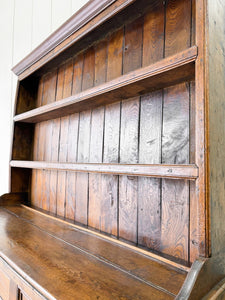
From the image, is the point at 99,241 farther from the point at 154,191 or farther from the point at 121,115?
the point at 121,115

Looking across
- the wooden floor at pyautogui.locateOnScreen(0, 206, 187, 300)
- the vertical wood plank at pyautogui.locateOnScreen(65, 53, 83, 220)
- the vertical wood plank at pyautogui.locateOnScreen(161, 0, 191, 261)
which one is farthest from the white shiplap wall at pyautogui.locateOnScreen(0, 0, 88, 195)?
the wooden floor at pyautogui.locateOnScreen(0, 206, 187, 300)

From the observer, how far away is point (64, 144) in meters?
1.46

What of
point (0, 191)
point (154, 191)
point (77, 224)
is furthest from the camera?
point (0, 191)

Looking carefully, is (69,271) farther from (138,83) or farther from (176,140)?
(138,83)

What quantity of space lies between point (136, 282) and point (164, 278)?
91 millimetres

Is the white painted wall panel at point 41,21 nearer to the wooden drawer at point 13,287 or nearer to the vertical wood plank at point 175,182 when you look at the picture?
the vertical wood plank at point 175,182

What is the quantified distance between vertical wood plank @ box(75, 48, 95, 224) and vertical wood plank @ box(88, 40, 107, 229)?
0.04 m

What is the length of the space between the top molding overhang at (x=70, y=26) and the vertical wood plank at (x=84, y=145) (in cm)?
16

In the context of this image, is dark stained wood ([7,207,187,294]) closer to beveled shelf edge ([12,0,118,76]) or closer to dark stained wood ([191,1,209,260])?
dark stained wood ([191,1,209,260])

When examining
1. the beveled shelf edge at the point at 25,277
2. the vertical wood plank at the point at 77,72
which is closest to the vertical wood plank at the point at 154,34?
the vertical wood plank at the point at 77,72

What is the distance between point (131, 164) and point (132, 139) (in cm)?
24

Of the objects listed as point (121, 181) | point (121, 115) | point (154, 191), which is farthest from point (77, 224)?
point (121, 115)

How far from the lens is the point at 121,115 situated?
1.11 metres

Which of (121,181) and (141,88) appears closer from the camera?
(141,88)
